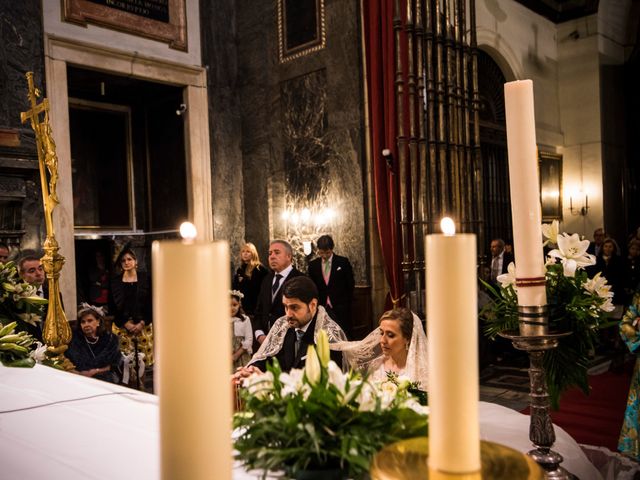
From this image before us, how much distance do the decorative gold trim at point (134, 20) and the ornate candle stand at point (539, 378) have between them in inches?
305

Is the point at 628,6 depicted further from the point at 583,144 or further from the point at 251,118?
the point at 251,118

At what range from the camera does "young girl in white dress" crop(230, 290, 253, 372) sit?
5469 millimetres

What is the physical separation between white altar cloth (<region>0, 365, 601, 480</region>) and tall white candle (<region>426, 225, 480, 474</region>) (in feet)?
1.91

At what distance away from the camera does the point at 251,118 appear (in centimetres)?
A: 920

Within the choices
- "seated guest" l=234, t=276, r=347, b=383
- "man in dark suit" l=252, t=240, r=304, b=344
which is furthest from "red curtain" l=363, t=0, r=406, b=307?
"seated guest" l=234, t=276, r=347, b=383

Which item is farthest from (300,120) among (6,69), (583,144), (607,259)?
(583,144)

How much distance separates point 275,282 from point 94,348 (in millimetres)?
1658

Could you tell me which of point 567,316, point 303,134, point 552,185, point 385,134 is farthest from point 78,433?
point 552,185

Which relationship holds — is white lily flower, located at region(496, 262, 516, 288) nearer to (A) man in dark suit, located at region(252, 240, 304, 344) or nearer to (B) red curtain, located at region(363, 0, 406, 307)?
(A) man in dark suit, located at region(252, 240, 304, 344)

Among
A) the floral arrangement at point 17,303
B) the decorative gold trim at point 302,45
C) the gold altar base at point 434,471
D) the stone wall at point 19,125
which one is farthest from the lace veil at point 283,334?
the decorative gold trim at point 302,45

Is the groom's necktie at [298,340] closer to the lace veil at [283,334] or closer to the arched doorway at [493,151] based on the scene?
the lace veil at [283,334]

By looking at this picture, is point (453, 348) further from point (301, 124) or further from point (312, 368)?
point (301, 124)

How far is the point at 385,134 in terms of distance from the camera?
23.6ft

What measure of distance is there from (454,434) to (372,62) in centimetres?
715
